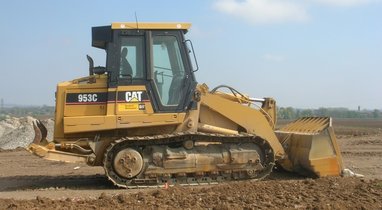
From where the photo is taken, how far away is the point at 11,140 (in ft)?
78.5

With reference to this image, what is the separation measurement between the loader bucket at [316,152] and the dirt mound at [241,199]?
56.0 inches

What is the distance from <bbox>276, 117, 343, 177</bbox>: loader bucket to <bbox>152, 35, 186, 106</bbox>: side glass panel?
9.24 feet

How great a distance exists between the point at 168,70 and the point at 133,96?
3.01ft

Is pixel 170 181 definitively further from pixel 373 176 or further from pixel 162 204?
pixel 373 176

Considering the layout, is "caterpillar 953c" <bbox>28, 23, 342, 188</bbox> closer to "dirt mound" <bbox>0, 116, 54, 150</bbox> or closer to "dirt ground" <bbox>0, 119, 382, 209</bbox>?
"dirt ground" <bbox>0, 119, 382, 209</bbox>

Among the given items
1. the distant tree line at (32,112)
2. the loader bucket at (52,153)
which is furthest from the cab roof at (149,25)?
the distant tree line at (32,112)

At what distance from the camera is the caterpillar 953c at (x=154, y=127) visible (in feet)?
33.4

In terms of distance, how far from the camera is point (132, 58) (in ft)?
34.2

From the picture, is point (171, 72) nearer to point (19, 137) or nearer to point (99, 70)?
point (99, 70)

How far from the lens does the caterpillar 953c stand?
10.2 meters

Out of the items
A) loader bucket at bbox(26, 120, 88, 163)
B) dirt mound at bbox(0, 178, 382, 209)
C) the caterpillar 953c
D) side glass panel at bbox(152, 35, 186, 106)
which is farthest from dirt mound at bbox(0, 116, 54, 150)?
dirt mound at bbox(0, 178, 382, 209)

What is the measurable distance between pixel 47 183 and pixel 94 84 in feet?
8.68

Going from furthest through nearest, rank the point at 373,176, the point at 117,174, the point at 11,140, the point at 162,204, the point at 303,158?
the point at 11,140, the point at 373,176, the point at 303,158, the point at 117,174, the point at 162,204

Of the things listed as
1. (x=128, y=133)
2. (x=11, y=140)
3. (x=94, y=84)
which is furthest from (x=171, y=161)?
(x=11, y=140)
